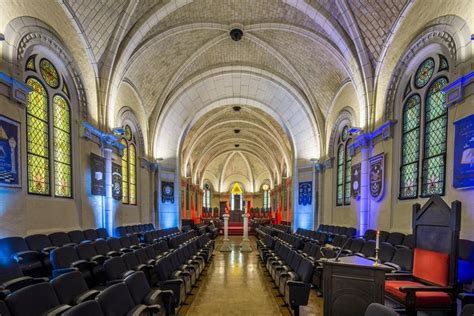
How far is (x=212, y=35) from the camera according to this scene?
442 inches

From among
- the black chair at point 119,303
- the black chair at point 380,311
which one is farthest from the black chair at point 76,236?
the black chair at point 380,311

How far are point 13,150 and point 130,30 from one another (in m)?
5.45

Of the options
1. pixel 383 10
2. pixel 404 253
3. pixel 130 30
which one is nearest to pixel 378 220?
pixel 404 253

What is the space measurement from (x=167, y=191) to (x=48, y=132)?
27.9 feet

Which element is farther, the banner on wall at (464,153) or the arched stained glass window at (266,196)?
the arched stained glass window at (266,196)

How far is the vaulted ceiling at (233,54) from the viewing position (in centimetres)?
778

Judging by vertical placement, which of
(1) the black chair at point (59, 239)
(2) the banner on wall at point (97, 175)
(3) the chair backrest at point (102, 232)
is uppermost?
(2) the banner on wall at point (97, 175)

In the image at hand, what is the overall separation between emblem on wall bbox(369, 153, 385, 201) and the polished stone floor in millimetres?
4045

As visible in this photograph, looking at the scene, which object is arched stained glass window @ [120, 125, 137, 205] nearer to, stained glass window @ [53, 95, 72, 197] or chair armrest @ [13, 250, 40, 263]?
stained glass window @ [53, 95, 72, 197]

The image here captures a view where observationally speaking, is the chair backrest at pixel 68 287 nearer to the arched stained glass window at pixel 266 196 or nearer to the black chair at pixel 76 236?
the black chair at pixel 76 236

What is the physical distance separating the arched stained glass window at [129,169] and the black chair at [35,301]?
27.8 feet

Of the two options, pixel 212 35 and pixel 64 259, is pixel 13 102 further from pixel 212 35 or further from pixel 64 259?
pixel 212 35

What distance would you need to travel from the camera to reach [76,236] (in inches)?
261

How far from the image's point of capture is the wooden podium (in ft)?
10.1
